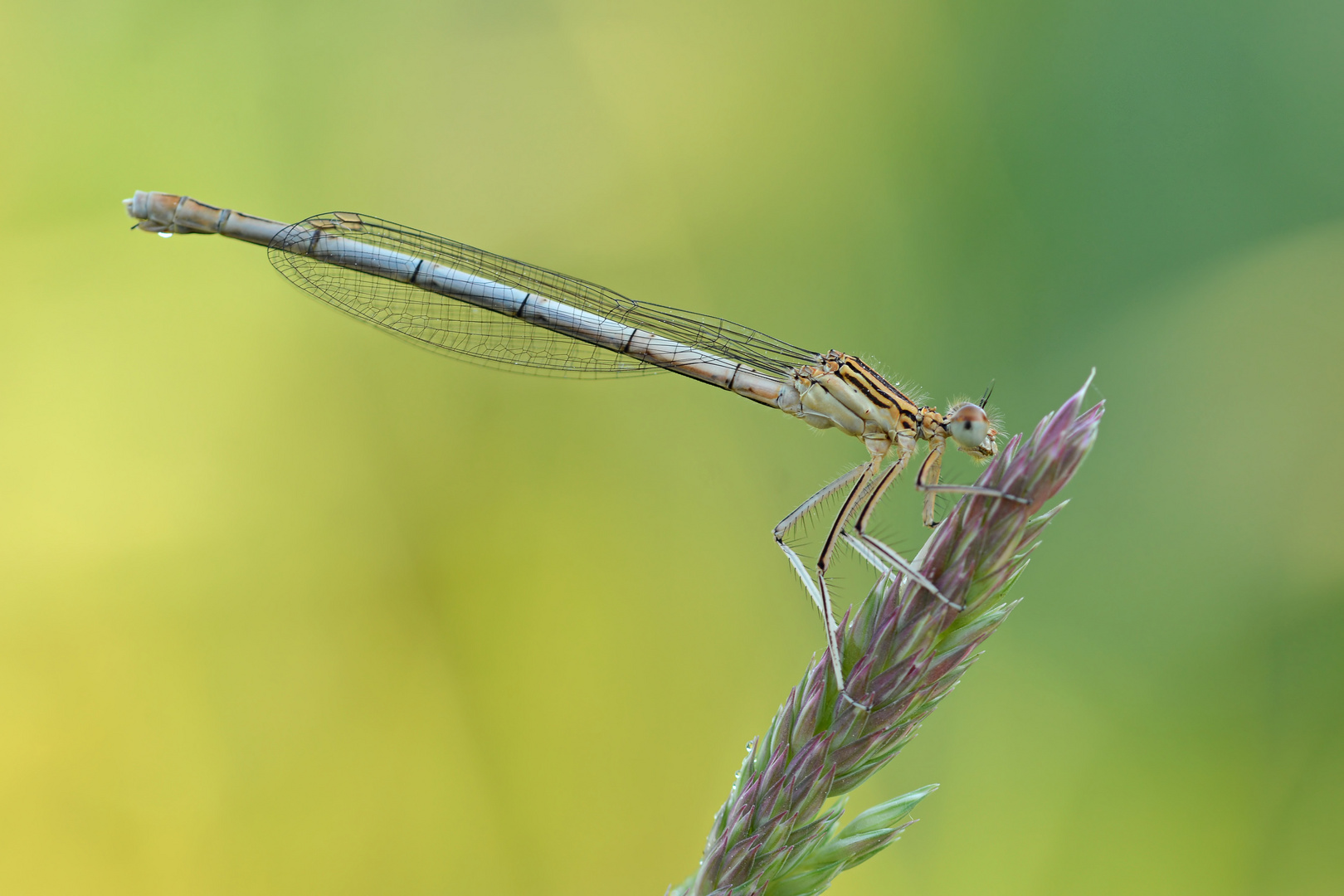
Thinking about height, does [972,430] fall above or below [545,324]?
below

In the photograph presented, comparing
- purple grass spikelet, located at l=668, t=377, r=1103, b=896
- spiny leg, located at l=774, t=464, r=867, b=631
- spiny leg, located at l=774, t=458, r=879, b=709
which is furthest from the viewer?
spiny leg, located at l=774, t=464, r=867, b=631

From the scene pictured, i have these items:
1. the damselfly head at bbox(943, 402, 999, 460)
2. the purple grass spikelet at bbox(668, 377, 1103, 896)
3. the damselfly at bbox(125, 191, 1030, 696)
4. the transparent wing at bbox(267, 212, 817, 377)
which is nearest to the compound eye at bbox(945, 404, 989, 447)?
the damselfly head at bbox(943, 402, 999, 460)

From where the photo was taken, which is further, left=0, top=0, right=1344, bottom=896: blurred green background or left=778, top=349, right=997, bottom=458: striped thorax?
left=0, top=0, right=1344, bottom=896: blurred green background

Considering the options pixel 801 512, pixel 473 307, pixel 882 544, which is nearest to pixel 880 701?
pixel 882 544

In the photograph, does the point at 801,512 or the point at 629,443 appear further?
the point at 629,443

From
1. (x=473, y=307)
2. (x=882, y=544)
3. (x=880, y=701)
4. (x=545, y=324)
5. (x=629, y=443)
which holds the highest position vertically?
(x=473, y=307)

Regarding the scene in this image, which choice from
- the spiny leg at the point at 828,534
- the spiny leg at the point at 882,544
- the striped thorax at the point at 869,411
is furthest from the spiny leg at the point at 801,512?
the striped thorax at the point at 869,411

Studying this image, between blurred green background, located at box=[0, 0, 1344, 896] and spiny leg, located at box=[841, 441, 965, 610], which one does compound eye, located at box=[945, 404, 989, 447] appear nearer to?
spiny leg, located at box=[841, 441, 965, 610]

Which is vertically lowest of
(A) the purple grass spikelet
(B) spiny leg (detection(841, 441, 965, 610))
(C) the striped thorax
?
(A) the purple grass spikelet

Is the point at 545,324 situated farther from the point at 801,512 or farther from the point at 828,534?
the point at 828,534
